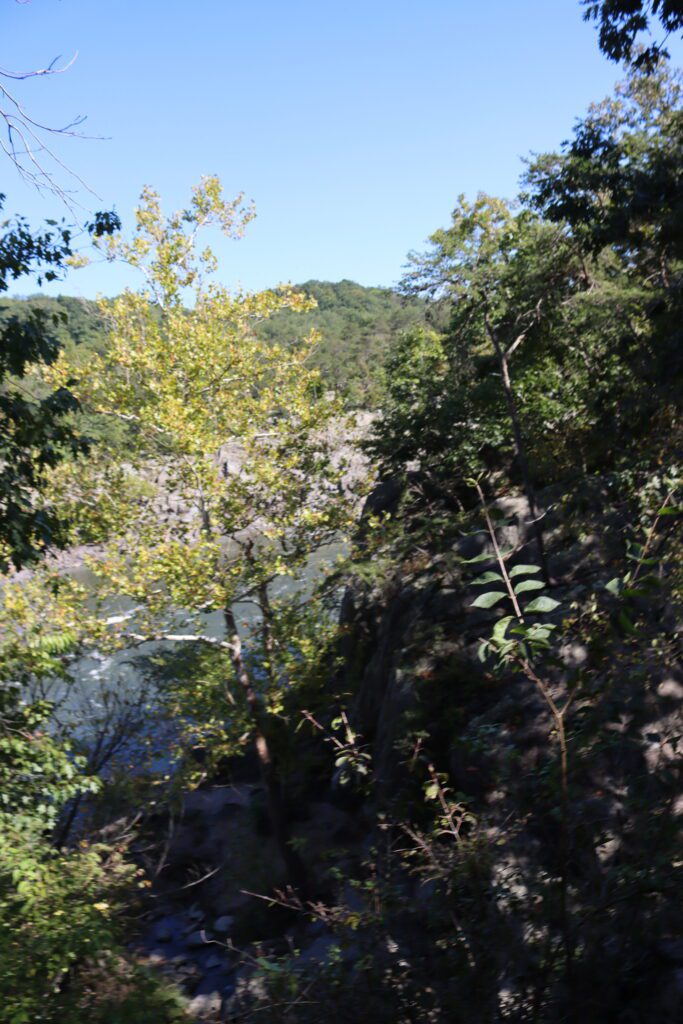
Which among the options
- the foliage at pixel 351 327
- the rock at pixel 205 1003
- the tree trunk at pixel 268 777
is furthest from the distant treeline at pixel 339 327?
the rock at pixel 205 1003

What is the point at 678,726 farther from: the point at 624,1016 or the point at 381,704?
the point at 381,704

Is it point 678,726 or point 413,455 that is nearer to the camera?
point 678,726

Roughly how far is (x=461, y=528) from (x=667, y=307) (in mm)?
5281

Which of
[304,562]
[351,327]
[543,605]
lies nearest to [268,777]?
[304,562]

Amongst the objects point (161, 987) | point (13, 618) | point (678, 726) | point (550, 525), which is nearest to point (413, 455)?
point (550, 525)

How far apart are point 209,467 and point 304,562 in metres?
2.37

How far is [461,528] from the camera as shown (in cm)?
1355

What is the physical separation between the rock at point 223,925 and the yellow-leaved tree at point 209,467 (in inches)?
50.0

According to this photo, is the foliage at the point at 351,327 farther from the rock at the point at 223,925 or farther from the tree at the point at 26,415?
the rock at the point at 223,925

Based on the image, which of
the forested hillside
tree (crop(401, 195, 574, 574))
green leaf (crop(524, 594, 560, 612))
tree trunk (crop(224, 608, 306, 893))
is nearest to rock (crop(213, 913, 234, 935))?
the forested hillside

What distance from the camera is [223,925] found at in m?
12.2

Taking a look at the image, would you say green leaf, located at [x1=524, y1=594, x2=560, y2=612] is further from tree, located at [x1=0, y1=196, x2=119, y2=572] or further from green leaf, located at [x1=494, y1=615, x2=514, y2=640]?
tree, located at [x1=0, y1=196, x2=119, y2=572]

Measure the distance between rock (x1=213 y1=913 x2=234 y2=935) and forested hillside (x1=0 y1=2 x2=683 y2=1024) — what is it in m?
0.03

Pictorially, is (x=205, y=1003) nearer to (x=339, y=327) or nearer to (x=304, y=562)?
(x=304, y=562)
